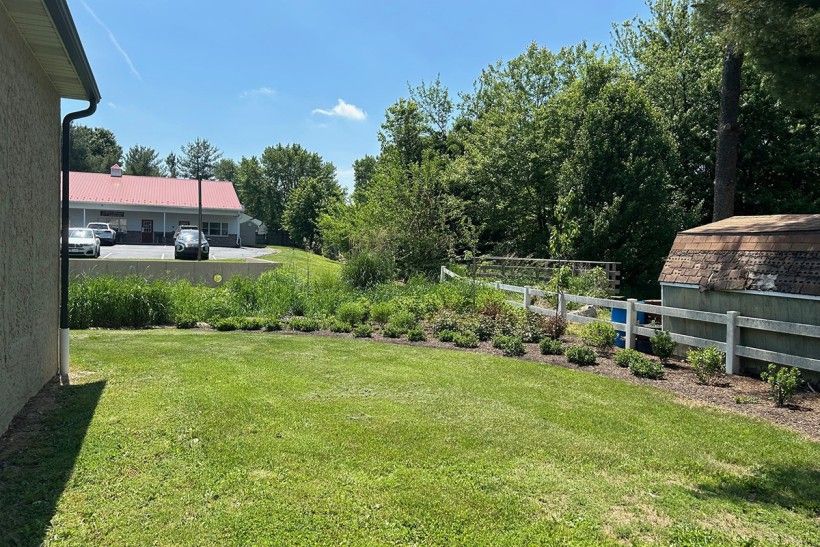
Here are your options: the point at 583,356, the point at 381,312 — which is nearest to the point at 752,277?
the point at 583,356

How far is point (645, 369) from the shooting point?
7.79 m

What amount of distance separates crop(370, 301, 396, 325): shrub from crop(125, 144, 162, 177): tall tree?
7022 centimetres

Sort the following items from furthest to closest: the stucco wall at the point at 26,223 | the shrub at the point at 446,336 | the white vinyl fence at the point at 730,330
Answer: the shrub at the point at 446,336, the white vinyl fence at the point at 730,330, the stucco wall at the point at 26,223

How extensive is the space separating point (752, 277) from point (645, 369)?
210 cm

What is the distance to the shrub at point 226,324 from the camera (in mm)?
11296

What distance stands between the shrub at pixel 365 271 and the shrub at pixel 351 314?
4.58m

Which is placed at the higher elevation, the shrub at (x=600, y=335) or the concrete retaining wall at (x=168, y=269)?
the concrete retaining wall at (x=168, y=269)

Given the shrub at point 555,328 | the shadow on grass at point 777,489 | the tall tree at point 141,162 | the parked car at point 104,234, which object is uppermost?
the tall tree at point 141,162

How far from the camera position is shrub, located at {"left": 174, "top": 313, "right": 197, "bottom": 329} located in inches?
461

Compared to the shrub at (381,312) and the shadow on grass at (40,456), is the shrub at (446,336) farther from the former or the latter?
the shadow on grass at (40,456)

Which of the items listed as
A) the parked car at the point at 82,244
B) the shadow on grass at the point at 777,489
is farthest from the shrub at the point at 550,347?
the parked car at the point at 82,244

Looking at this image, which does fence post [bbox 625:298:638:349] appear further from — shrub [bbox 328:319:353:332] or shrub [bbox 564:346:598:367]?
shrub [bbox 328:319:353:332]

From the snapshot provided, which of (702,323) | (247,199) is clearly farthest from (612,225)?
(247,199)

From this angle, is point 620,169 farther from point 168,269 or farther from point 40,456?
point 40,456
